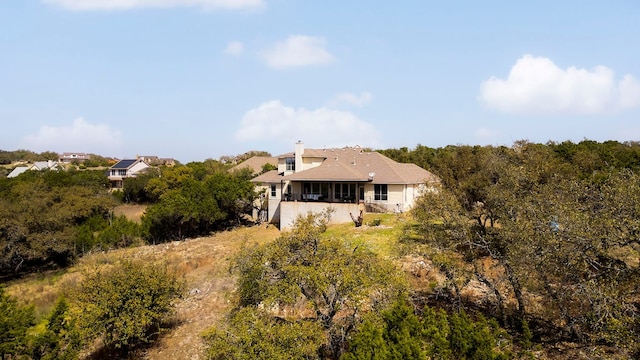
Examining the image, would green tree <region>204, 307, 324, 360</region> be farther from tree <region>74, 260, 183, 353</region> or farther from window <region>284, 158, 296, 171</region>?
window <region>284, 158, 296, 171</region>

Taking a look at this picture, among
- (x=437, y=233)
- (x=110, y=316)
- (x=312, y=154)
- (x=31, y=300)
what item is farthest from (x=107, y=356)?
(x=312, y=154)

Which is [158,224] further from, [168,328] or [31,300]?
[168,328]

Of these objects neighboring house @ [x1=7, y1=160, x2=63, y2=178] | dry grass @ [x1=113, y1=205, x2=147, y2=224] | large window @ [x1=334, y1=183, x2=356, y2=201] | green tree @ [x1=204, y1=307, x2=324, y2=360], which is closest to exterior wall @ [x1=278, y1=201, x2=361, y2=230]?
large window @ [x1=334, y1=183, x2=356, y2=201]

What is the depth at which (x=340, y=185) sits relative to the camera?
3662 centimetres

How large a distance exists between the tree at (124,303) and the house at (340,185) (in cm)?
1723

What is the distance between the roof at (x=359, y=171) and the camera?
34625 millimetres

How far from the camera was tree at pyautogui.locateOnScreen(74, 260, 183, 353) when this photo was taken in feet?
52.9

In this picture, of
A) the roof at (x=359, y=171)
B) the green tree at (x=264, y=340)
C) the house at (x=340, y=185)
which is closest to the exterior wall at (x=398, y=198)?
the house at (x=340, y=185)

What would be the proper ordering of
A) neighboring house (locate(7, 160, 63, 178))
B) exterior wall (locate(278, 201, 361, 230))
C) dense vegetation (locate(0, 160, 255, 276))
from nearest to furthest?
1. dense vegetation (locate(0, 160, 255, 276))
2. exterior wall (locate(278, 201, 361, 230))
3. neighboring house (locate(7, 160, 63, 178))

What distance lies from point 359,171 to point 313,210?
5.88 metres

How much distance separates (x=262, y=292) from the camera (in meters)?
13.1

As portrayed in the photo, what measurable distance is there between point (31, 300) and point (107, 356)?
12.5m

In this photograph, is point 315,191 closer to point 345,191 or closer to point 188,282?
point 345,191

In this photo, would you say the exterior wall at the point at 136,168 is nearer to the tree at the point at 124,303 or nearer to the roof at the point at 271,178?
the roof at the point at 271,178
